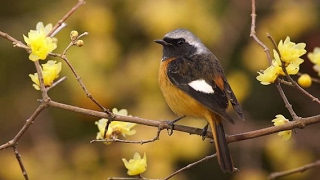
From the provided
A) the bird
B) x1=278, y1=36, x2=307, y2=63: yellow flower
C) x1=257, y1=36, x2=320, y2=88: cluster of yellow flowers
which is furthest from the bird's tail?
x1=278, y1=36, x2=307, y2=63: yellow flower

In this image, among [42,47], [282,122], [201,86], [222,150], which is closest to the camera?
[42,47]

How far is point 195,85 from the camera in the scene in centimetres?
405

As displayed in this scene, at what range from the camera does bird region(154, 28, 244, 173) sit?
3.76 meters

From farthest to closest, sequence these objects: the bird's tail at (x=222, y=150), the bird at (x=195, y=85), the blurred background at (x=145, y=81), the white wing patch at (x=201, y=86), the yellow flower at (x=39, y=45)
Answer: the blurred background at (x=145, y=81) → the white wing patch at (x=201, y=86) → the bird at (x=195, y=85) → the bird's tail at (x=222, y=150) → the yellow flower at (x=39, y=45)

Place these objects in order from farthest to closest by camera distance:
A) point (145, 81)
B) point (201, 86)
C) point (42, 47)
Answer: point (145, 81) → point (201, 86) → point (42, 47)

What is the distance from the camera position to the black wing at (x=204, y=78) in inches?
151

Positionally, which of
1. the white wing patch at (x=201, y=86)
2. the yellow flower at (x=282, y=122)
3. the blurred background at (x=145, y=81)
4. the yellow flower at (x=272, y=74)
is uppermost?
the blurred background at (x=145, y=81)

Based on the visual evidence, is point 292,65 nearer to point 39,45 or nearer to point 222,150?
point 222,150

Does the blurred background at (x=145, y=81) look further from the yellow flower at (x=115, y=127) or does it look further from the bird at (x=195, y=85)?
the yellow flower at (x=115, y=127)

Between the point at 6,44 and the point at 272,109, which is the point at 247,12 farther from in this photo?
the point at 6,44

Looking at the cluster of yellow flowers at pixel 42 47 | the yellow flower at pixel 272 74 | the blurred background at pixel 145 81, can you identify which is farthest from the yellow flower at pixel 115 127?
the blurred background at pixel 145 81

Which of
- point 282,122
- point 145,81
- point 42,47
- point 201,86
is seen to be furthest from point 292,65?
point 145,81

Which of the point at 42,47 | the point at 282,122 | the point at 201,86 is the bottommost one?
the point at 282,122

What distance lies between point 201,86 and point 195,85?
0.04m
